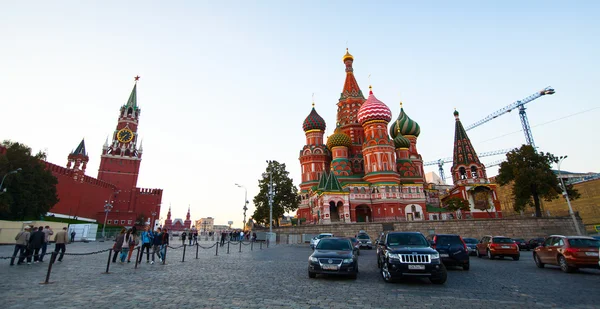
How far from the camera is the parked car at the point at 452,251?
12.0 meters

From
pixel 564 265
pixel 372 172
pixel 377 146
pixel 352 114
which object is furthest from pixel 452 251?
pixel 352 114

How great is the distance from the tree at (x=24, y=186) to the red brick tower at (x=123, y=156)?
31.5 metres

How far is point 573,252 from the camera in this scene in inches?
429

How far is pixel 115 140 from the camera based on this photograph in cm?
7400

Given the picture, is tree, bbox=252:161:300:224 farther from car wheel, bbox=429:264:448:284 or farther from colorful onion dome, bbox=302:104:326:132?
car wheel, bbox=429:264:448:284

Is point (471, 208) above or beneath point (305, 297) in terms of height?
above

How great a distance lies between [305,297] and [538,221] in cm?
3545

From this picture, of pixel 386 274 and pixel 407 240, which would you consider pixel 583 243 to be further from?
pixel 386 274

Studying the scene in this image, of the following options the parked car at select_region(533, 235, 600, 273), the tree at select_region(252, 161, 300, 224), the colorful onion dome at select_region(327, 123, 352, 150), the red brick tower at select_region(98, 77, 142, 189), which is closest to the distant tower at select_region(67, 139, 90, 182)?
the red brick tower at select_region(98, 77, 142, 189)

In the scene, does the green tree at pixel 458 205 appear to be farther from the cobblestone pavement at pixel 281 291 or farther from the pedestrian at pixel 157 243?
the pedestrian at pixel 157 243

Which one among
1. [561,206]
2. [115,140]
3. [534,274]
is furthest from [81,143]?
Answer: [561,206]

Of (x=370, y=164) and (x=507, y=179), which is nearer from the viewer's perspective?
(x=507, y=179)

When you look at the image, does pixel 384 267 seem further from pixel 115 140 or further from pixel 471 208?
pixel 115 140

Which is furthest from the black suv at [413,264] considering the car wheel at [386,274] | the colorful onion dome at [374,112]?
the colorful onion dome at [374,112]
